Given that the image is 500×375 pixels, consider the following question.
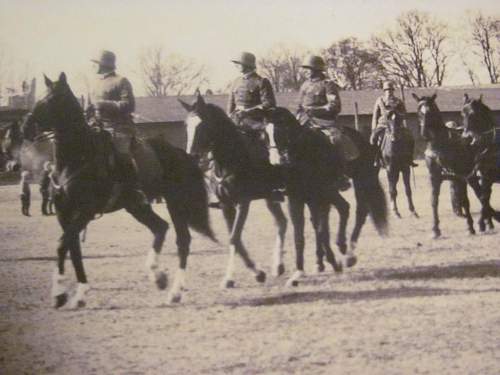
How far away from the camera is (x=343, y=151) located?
29.8ft

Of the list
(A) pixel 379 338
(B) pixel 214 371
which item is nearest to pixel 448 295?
(A) pixel 379 338

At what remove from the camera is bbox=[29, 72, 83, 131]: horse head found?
21.1ft

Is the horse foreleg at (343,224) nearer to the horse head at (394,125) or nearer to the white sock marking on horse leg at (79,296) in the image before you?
the white sock marking on horse leg at (79,296)

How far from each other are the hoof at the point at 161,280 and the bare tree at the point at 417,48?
3.57m

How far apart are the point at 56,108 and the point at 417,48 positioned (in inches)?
172

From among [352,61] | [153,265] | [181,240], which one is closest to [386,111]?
[352,61]

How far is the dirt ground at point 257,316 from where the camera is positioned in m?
5.21

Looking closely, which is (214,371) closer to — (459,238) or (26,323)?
(26,323)

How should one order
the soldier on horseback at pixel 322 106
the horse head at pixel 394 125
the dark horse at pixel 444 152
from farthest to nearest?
the horse head at pixel 394 125, the dark horse at pixel 444 152, the soldier on horseback at pixel 322 106

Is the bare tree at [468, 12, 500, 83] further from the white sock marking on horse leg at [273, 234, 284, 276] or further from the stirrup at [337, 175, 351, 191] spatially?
the white sock marking on horse leg at [273, 234, 284, 276]

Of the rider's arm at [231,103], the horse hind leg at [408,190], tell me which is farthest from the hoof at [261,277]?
the horse hind leg at [408,190]

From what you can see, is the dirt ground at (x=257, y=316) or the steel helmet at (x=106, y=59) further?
the steel helmet at (x=106, y=59)

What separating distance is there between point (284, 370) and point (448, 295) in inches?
109

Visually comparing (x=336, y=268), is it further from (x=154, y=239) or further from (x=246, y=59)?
(x=246, y=59)
